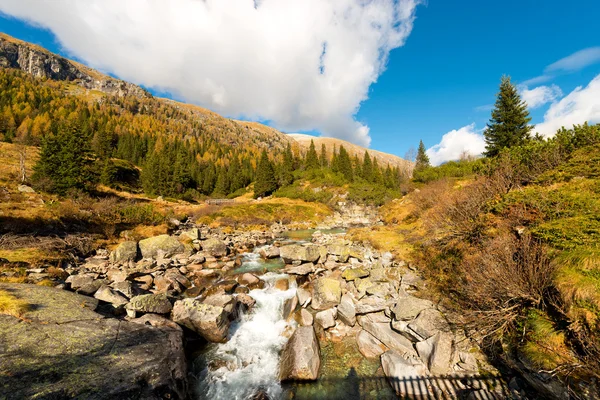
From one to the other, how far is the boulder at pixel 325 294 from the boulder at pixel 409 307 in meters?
2.89

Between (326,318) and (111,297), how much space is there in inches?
408

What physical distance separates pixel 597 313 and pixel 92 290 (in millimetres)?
18880

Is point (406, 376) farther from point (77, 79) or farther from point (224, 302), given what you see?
point (77, 79)

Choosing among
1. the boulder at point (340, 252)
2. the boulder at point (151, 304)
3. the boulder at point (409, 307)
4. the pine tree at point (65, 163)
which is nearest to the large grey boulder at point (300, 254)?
the boulder at point (340, 252)

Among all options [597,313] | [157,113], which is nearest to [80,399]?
[597,313]

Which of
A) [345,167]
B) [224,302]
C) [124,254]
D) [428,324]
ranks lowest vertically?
[428,324]

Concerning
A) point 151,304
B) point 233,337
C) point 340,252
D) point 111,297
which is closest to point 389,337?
point 233,337

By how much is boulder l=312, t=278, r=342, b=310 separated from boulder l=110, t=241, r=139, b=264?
48.9ft

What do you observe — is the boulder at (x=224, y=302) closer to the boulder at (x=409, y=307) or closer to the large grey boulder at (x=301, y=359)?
the large grey boulder at (x=301, y=359)

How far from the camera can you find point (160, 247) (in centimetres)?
1992

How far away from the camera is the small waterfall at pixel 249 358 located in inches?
309

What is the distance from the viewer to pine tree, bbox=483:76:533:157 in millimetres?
28281

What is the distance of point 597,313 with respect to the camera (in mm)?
5441

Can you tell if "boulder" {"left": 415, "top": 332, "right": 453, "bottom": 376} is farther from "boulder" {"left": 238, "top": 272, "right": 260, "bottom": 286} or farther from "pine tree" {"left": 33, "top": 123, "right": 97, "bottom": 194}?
"pine tree" {"left": 33, "top": 123, "right": 97, "bottom": 194}
